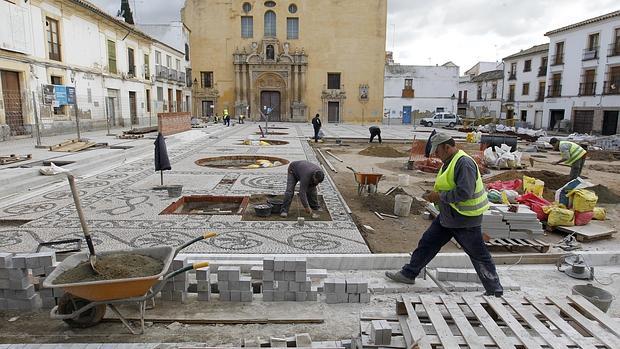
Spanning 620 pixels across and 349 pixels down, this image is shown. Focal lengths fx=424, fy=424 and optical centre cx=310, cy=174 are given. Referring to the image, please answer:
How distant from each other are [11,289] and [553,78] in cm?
4236

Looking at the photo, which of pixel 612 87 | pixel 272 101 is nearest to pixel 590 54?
pixel 612 87

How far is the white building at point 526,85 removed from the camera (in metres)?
40.0

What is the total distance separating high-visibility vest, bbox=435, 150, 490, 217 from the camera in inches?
177

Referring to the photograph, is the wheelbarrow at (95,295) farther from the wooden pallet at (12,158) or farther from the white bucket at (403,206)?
the wooden pallet at (12,158)

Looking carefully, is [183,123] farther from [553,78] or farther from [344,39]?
[553,78]

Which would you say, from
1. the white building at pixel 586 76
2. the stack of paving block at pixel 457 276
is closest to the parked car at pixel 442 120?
the white building at pixel 586 76

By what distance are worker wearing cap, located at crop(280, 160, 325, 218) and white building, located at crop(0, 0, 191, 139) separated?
11635 millimetres

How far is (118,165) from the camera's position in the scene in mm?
13117

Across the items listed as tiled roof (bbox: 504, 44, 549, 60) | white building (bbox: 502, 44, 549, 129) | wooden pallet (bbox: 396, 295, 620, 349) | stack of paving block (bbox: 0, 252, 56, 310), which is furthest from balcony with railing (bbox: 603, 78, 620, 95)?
stack of paving block (bbox: 0, 252, 56, 310)

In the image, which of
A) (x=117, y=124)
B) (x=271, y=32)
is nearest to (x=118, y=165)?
(x=117, y=124)

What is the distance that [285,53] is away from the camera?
143 ft

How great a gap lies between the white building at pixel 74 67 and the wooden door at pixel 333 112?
17.5 meters

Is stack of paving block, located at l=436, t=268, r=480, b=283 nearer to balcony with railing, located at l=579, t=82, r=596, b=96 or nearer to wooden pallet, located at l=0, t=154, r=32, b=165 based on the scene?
wooden pallet, located at l=0, t=154, r=32, b=165

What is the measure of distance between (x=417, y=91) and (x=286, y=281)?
1771 inches
